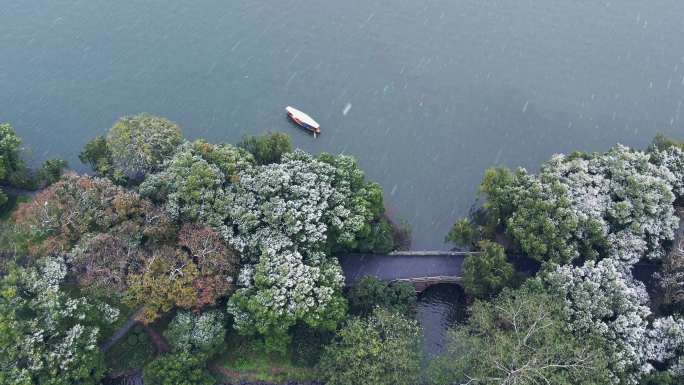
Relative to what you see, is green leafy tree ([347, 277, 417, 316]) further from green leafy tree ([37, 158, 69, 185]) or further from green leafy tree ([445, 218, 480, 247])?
green leafy tree ([37, 158, 69, 185])

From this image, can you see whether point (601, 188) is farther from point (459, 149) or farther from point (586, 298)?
point (459, 149)

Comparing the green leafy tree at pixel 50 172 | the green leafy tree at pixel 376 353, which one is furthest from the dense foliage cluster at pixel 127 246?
the green leafy tree at pixel 376 353

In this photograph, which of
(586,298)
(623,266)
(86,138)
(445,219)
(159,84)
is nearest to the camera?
(586,298)

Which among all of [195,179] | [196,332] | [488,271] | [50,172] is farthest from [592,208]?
[50,172]

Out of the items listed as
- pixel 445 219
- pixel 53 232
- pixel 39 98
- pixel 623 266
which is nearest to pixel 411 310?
pixel 445 219

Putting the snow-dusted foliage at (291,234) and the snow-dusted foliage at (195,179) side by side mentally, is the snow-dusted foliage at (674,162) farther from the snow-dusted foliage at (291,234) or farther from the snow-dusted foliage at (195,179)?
the snow-dusted foliage at (195,179)

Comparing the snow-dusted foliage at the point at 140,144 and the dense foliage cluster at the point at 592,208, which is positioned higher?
the dense foliage cluster at the point at 592,208

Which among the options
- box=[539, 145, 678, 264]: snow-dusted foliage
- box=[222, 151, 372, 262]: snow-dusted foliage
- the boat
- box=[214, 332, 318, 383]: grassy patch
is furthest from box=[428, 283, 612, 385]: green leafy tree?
the boat
